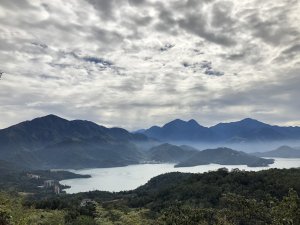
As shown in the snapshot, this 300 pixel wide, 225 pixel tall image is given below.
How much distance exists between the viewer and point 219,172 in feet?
609

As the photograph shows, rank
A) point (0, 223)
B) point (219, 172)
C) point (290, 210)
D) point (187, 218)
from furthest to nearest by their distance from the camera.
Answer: point (219, 172) → point (187, 218) → point (290, 210) → point (0, 223)

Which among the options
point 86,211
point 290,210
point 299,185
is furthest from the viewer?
point 299,185

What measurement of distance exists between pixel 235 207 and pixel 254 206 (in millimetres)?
7751

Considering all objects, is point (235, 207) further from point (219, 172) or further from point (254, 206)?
point (219, 172)

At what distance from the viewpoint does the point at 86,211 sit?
279ft

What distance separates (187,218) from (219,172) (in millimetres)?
124517

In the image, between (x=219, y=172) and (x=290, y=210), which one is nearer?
(x=290, y=210)

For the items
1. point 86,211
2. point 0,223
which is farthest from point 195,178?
point 0,223

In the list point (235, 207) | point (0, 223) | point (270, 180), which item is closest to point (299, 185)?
point (270, 180)

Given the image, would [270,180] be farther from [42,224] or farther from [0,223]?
[0,223]

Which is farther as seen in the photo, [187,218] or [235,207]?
[235,207]

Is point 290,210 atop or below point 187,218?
atop

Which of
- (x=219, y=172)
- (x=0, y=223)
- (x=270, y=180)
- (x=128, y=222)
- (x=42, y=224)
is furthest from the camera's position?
(x=219, y=172)

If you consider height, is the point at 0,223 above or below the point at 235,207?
above
